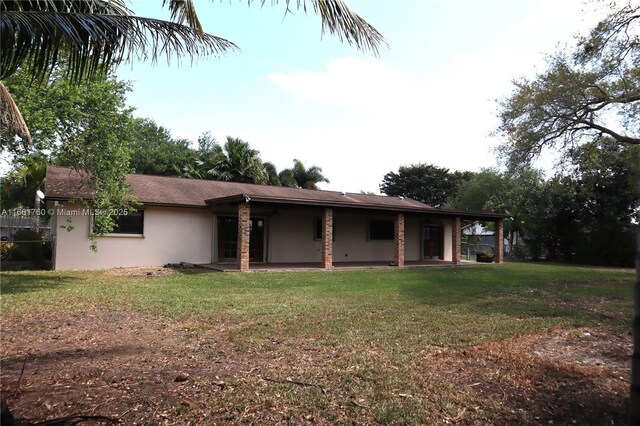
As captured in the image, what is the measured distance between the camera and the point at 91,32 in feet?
13.2

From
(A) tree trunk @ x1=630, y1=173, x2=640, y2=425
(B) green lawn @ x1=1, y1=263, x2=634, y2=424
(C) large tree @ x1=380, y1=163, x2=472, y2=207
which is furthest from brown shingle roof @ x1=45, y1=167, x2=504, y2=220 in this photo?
(C) large tree @ x1=380, y1=163, x2=472, y2=207

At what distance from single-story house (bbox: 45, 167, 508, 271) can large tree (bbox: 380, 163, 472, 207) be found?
94.8 ft

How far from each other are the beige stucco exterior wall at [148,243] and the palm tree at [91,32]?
41.0 ft

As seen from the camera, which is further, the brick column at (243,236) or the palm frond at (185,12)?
the brick column at (243,236)

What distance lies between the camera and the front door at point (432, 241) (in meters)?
24.8

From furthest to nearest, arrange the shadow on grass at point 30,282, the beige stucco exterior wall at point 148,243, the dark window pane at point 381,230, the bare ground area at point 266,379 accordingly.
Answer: the dark window pane at point 381,230 < the beige stucco exterior wall at point 148,243 < the shadow on grass at point 30,282 < the bare ground area at point 266,379

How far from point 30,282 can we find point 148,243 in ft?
18.3

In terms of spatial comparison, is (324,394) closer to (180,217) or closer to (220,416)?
(220,416)

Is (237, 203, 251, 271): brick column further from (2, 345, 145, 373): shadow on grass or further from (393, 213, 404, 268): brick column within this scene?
(2, 345, 145, 373): shadow on grass

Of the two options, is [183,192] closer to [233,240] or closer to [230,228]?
[230,228]

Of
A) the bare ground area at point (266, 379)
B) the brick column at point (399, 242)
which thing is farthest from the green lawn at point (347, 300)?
the brick column at point (399, 242)

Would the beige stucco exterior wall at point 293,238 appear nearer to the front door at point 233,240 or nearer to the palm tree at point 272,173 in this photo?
the front door at point 233,240

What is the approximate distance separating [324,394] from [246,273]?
11.2 meters

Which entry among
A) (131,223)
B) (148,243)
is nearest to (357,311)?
(148,243)
